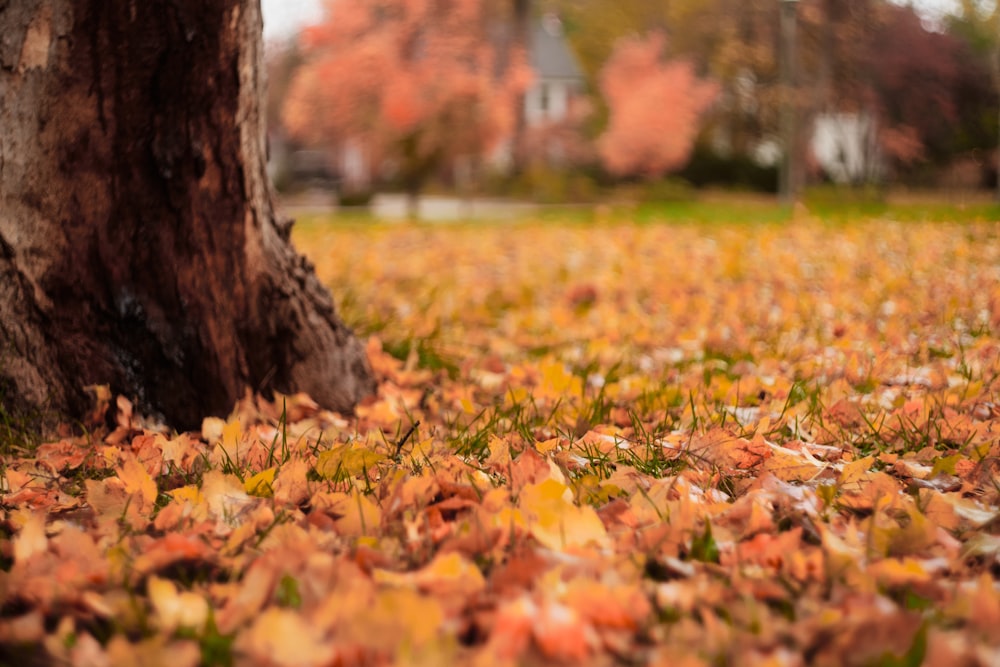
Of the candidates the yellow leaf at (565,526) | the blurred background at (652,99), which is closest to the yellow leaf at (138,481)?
the yellow leaf at (565,526)

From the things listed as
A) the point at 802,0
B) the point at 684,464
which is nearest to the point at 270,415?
the point at 684,464

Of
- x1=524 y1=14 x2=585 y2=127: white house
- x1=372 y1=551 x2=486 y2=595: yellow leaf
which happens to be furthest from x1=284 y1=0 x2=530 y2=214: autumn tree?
x1=524 y1=14 x2=585 y2=127: white house

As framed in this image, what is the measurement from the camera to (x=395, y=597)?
1.35 metres

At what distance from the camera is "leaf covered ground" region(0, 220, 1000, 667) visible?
1.36 metres

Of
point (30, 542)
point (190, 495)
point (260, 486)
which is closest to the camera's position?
point (30, 542)

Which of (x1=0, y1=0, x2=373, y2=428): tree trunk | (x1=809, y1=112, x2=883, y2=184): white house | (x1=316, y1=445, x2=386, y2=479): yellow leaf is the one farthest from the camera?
(x1=809, y1=112, x2=883, y2=184): white house

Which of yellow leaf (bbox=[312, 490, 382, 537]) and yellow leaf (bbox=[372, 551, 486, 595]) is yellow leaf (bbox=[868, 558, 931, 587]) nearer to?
yellow leaf (bbox=[372, 551, 486, 595])

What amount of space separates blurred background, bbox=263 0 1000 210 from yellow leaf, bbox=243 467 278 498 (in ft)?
60.5

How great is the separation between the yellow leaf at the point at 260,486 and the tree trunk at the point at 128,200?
0.89 metres

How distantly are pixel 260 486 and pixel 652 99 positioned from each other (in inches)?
1088

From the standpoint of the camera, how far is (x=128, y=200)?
2.80 meters

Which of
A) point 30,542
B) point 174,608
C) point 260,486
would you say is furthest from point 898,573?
point 30,542

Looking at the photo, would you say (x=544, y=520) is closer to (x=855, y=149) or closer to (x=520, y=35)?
(x=520, y=35)

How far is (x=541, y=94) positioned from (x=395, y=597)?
52883 mm
